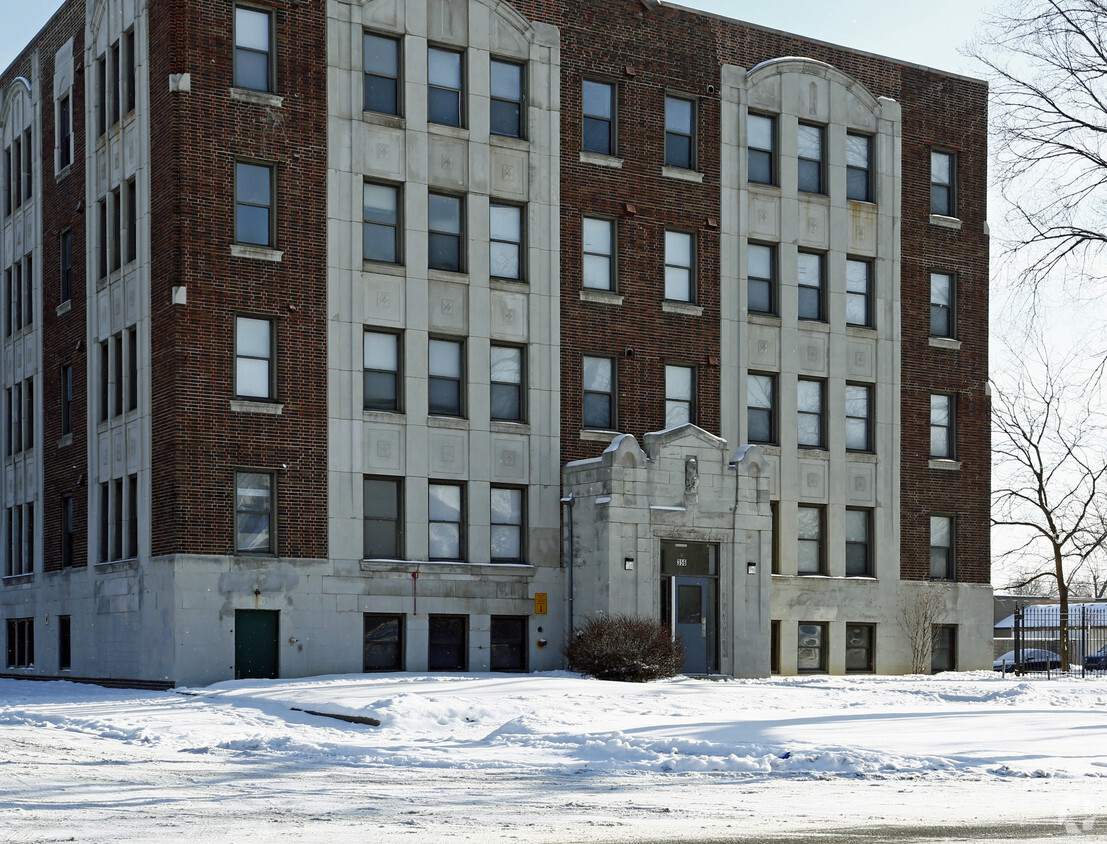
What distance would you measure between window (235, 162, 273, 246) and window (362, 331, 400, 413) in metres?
3.31

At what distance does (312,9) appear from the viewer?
1371 inches

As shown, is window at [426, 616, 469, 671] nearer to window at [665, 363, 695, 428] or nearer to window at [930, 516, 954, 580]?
window at [665, 363, 695, 428]

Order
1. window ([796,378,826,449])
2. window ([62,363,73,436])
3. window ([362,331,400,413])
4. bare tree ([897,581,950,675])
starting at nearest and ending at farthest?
window ([362,331,400,413]) < window ([62,363,73,436]) < window ([796,378,826,449]) < bare tree ([897,581,950,675])

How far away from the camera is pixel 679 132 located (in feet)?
131

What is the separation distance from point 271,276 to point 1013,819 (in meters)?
24.0

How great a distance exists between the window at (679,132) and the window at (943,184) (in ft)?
27.5

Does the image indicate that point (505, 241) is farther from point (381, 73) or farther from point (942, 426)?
point (942, 426)

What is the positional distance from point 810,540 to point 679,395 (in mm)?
5598

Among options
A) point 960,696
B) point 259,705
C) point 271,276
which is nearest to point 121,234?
point 271,276

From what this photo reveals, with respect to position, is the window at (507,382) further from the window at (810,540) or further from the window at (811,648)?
the window at (811,648)

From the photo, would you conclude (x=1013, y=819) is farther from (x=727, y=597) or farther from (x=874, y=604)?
(x=874, y=604)

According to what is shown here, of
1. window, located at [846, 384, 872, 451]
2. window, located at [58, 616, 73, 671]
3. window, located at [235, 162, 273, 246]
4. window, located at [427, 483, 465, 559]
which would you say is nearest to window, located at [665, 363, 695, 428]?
window, located at [846, 384, 872, 451]

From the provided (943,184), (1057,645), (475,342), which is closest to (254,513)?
(475,342)

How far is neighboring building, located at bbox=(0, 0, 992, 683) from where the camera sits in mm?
33562
